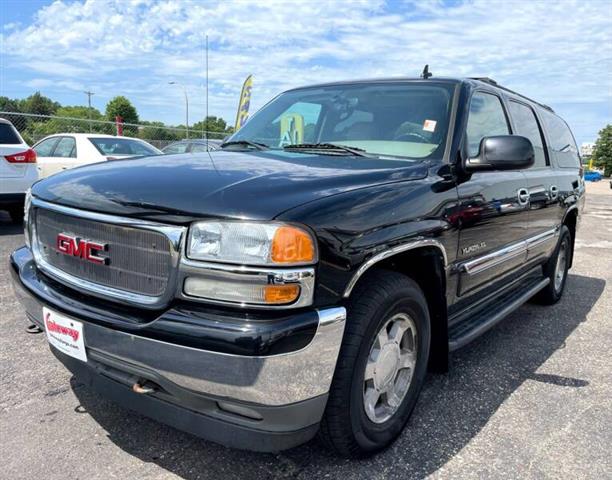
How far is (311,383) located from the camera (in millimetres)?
1909

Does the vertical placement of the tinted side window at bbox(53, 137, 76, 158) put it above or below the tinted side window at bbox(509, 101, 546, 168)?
below

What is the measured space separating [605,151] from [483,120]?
88528 mm

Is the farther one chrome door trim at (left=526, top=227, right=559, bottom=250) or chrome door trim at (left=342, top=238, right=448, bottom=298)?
chrome door trim at (left=526, top=227, right=559, bottom=250)

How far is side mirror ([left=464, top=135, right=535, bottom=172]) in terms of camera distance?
2.85m

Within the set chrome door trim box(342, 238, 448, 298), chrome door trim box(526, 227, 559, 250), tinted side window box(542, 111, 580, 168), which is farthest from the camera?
tinted side window box(542, 111, 580, 168)

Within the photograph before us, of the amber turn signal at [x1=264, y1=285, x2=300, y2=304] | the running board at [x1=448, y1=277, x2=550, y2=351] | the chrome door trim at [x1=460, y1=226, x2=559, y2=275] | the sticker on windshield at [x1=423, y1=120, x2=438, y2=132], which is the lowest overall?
the running board at [x1=448, y1=277, x2=550, y2=351]

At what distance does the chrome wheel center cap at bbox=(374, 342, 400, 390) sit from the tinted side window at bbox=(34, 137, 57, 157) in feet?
32.9

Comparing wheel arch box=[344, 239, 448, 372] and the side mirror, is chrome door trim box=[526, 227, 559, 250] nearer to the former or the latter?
the side mirror

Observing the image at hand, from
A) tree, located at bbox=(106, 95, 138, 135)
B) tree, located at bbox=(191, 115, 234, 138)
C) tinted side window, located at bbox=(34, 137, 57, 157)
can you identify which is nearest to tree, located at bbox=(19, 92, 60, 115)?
tree, located at bbox=(106, 95, 138, 135)

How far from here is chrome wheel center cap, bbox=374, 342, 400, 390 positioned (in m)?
2.35

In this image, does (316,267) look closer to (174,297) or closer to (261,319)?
(261,319)

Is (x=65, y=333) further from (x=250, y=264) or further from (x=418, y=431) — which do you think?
(x=418, y=431)

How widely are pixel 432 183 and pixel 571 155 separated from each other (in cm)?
375

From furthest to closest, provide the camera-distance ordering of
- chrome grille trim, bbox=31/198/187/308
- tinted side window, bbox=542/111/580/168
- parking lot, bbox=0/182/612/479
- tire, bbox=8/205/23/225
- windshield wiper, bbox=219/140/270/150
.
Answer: tire, bbox=8/205/23/225, tinted side window, bbox=542/111/580/168, windshield wiper, bbox=219/140/270/150, parking lot, bbox=0/182/612/479, chrome grille trim, bbox=31/198/187/308
